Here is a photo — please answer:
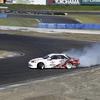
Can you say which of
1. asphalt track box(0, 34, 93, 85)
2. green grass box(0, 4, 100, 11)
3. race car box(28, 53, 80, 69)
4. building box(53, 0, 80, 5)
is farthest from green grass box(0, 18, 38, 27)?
building box(53, 0, 80, 5)

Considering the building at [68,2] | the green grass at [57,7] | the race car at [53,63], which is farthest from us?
the building at [68,2]

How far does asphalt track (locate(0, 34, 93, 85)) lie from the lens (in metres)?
29.0

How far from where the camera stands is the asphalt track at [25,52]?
95.0 ft

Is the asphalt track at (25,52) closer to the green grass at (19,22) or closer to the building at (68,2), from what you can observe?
the green grass at (19,22)

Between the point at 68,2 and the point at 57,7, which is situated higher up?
the point at 57,7

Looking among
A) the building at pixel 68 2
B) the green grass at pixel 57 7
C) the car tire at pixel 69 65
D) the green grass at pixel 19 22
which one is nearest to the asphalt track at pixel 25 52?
the car tire at pixel 69 65

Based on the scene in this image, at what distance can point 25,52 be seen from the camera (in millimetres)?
43062

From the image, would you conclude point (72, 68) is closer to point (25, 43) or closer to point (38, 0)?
point (25, 43)

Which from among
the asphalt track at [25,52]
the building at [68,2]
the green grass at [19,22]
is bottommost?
the building at [68,2]

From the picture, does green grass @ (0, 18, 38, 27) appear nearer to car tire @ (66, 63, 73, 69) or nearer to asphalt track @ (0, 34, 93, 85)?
asphalt track @ (0, 34, 93, 85)

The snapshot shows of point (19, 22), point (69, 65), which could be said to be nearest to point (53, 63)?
point (69, 65)

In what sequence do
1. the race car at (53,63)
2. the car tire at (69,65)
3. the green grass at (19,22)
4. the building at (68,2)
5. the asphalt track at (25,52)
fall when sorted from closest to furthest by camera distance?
1. the asphalt track at (25,52)
2. the race car at (53,63)
3. the car tire at (69,65)
4. the green grass at (19,22)
5. the building at (68,2)

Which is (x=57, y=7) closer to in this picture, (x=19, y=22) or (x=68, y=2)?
(x=68, y=2)

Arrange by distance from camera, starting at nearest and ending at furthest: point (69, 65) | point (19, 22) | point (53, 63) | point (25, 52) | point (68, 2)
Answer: point (53, 63) < point (69, 65) < point (25, 52) < point (19, 22) < point (68, 2)
